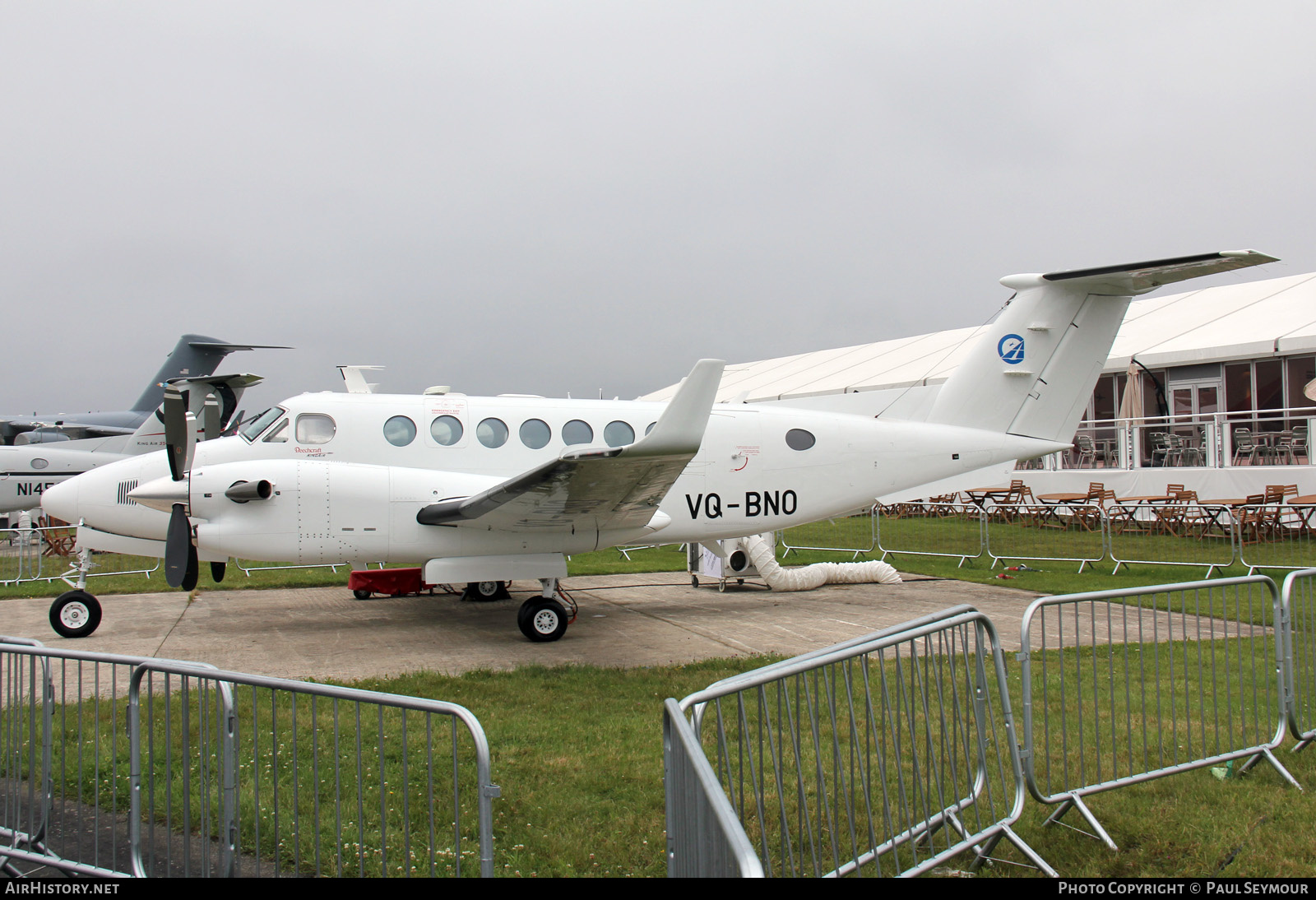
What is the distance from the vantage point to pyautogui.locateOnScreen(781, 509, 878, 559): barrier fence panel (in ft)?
58.8

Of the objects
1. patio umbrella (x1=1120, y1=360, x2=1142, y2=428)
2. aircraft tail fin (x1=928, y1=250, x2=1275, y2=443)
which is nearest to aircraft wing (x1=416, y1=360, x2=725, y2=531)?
aircraft tail fin (x1=928, y1=250, x2=1275, y2=443)

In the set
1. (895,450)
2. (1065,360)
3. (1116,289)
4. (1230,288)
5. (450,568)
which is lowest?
(450,568)

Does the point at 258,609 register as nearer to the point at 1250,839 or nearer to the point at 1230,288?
the point at 1250,839

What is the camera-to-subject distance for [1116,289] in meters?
11.2

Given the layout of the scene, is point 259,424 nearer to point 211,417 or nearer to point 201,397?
point 211,417

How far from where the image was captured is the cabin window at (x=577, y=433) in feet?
34.5

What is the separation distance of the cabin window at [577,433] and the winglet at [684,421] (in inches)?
136

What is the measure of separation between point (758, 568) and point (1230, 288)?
70.1ft

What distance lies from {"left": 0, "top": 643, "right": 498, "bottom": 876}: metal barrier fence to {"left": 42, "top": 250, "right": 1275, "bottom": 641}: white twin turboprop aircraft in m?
3.06

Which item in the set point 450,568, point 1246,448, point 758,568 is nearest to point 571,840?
point 450,568

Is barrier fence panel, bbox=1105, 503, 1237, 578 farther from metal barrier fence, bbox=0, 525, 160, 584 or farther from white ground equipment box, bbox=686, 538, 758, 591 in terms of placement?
metal barrier fence, bbox=0, 525, 160, 584

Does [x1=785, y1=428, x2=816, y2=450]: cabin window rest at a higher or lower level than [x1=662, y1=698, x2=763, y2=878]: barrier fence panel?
higher

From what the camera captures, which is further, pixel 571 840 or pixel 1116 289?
pixel 1116 289

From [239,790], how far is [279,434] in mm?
6964
